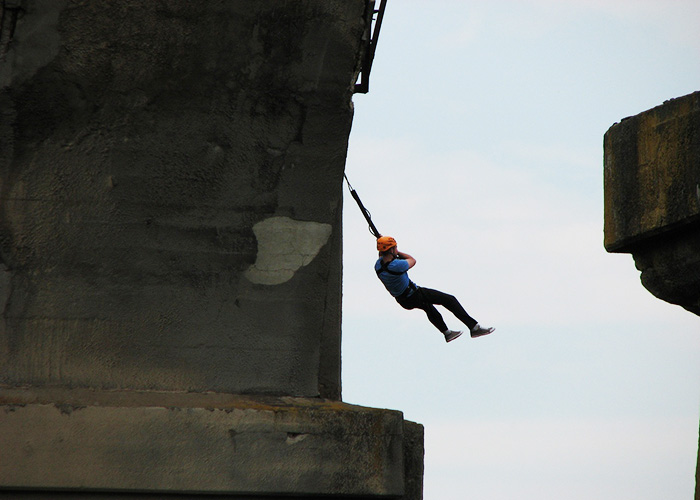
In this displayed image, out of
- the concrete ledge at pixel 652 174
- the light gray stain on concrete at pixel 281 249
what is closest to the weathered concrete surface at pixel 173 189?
the light gray stain on concrete at pixel 281 249

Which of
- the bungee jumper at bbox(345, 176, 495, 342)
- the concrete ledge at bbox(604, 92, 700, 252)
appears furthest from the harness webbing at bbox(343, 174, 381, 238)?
the concrete ledge at bbox(604, 92, 700, 252)

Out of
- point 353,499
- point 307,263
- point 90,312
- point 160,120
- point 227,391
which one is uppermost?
point 160,120

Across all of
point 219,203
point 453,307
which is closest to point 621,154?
point 219,203

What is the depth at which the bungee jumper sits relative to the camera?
9.17m

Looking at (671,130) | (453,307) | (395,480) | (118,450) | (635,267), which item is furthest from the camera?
(453,307)

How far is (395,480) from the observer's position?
4996 mm

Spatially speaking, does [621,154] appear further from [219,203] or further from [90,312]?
[90,312]

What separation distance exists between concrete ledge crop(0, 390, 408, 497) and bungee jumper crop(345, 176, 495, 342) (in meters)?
4.12

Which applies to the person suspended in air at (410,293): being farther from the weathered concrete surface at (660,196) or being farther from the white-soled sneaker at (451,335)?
the weathered concrete surface at (660,196)

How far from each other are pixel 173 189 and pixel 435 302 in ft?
15.7

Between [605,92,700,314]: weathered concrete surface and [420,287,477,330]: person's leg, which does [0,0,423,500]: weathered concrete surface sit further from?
[420,287,477,330]: person's leg

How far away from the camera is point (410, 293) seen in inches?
376

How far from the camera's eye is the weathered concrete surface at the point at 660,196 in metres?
5.27

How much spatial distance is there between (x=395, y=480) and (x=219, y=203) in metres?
1.57
